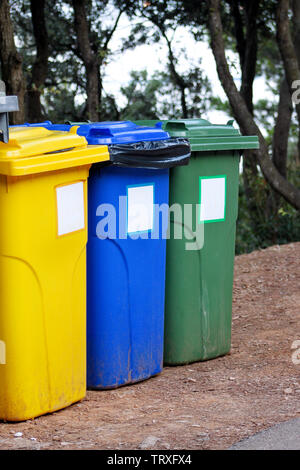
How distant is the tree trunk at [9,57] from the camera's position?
6.78 m

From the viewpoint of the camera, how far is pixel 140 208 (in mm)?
4344

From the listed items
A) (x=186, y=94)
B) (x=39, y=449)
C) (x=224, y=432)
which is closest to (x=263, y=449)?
(x=224, y=432)

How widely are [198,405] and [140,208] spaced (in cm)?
114

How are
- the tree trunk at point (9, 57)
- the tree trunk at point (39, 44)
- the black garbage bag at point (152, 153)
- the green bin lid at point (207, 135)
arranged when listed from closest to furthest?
the black garbage bag at point (152, 153) → the green bin lid at point (207, 135) → the tree trunk at point (9, 57) → the tree trunk at point (39, 44)

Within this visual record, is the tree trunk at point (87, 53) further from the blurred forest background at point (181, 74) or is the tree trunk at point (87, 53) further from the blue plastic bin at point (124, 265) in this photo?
the blue plastic bin at point (124, 265)

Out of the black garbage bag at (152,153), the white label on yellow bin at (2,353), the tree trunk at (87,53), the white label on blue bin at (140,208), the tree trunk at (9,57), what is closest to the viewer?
the white label on yellow bin at (2,353)

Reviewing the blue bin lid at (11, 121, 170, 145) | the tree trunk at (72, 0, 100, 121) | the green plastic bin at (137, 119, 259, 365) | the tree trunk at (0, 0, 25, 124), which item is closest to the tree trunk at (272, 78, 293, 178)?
the tree trunk at (72, 0, 100, 121)

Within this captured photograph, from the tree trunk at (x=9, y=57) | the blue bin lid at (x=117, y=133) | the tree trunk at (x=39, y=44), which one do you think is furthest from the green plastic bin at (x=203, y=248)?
the tree trunk at (x=39, y=44)

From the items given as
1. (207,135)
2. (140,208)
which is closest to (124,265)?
(140,208)

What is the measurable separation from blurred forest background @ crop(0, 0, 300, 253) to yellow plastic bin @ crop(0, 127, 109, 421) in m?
5.04

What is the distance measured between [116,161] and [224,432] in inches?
59.6

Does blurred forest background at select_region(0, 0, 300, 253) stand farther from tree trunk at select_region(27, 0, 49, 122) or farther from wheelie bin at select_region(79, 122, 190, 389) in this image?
wheelie bin at select_region(79, 122, 190, 389)

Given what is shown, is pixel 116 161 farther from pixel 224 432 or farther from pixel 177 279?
pixel 224 432

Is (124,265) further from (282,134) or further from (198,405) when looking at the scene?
(282,134)
